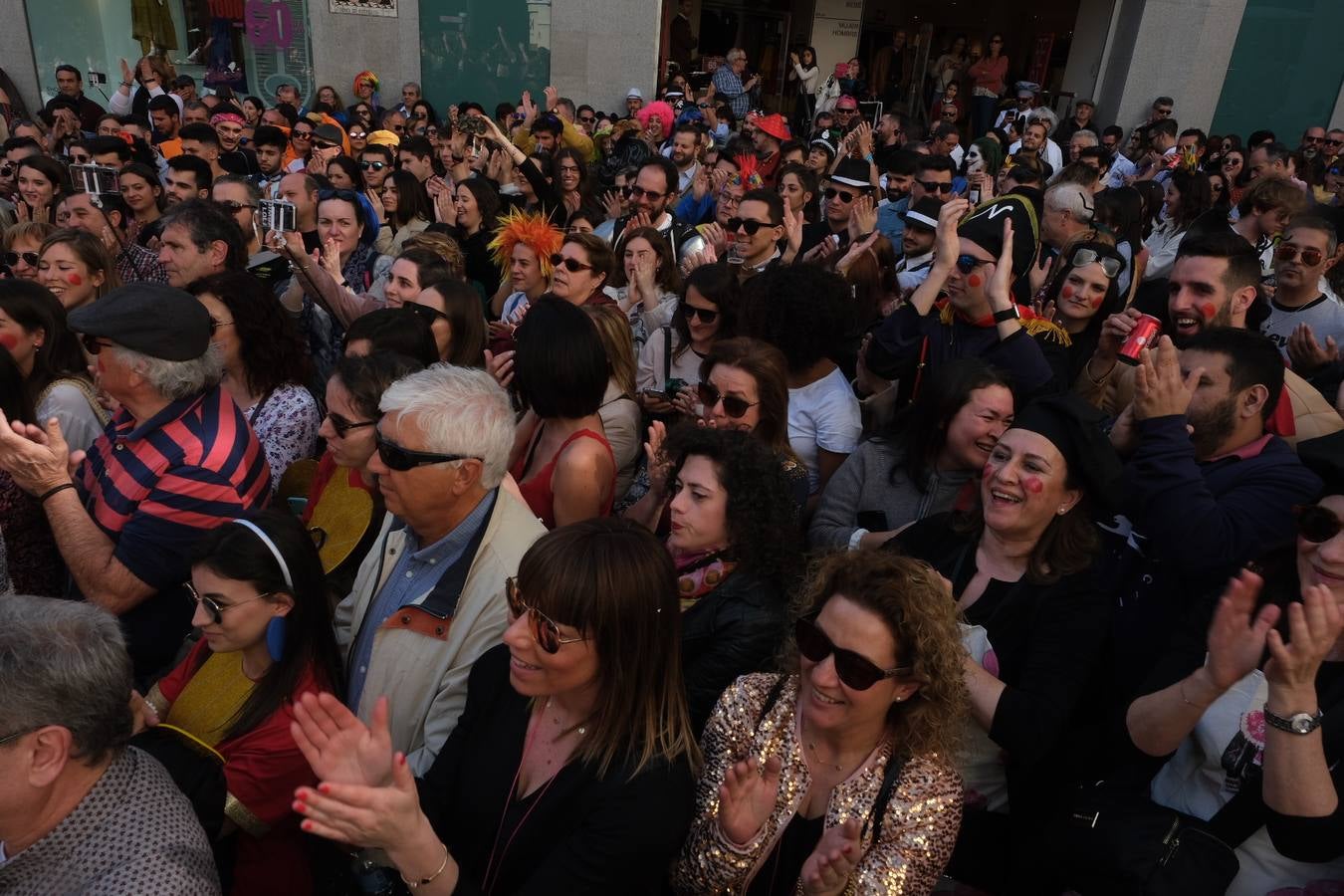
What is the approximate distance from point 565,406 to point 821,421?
1.17 metres

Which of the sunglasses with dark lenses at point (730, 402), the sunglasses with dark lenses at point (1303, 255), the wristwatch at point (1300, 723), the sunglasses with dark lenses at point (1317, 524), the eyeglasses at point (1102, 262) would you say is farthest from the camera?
the sunglasses with dark lenses at point (1303, 255)

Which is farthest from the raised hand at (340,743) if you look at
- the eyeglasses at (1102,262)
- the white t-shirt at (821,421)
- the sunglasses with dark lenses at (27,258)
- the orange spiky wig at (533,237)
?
the sunglasses with dark lenses at (27,258)

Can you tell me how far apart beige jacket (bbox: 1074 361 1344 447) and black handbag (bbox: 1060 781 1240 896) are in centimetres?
150

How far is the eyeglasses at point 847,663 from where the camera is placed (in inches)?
80.6

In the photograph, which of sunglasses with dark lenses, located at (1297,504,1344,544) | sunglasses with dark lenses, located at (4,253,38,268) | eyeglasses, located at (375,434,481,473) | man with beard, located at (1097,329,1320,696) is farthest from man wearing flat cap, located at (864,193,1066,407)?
sunglasses with dark lenses, located at (4,253,38,268)

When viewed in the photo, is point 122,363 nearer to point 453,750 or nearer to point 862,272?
point 453,750

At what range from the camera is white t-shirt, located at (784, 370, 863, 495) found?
372 centimetres

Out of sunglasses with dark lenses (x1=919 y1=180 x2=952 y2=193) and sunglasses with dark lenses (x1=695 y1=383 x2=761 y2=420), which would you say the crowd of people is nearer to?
sunglasses with dark lenses (x1=695 y1=383 x2=761 y2=420)

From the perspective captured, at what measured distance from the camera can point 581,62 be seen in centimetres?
1512

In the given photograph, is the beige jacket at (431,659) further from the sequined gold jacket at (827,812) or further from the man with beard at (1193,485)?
the man with beard at (1193,485)

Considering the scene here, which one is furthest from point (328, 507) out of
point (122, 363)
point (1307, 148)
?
point (1307, 148)

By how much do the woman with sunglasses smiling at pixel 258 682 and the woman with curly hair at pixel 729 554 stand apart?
1.06 m

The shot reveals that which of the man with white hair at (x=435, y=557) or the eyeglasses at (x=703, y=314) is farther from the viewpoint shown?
the eyeglasses at (x=703, y=314)

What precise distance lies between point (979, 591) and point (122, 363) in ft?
9.18
